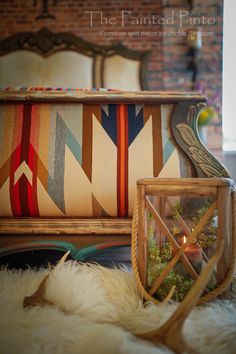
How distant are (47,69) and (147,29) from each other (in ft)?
4.62

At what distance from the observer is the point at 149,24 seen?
3.94 m

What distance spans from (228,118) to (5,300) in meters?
3.38

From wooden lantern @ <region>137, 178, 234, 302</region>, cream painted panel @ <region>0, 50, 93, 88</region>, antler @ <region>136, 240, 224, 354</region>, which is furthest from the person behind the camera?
cream painted panel @ <region>0, 50, 93, 88</region>

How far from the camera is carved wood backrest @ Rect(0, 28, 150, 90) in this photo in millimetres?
3836

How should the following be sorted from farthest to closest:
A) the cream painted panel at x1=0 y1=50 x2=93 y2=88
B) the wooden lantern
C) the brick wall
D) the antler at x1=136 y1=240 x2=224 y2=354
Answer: the cream painted panel at x1=0 y1=50 x2=93 y2=88
the brick wall
the wooden lantern
the antler at x1=136 y1=240 x2=224 y2=354

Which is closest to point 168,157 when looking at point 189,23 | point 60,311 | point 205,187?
point 205,187

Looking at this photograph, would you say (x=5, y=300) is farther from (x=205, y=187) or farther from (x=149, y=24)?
(x=149, y=24)

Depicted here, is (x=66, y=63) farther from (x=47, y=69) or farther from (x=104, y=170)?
(x=104, y=170)

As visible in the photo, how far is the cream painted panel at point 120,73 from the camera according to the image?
12.7 feet

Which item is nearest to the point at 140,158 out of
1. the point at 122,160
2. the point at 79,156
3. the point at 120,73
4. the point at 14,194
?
the point at 122,160

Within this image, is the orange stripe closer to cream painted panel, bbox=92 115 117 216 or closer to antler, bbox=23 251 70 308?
cream painted panel, bbox=92 115 117 216

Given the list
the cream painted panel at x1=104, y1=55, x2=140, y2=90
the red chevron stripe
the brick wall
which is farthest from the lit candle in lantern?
the cream painted panel at x1=104, y1=55, x2=140, y2=90

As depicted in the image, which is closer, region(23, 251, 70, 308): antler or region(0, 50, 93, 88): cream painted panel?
region(23, 251, 70, 308): antler

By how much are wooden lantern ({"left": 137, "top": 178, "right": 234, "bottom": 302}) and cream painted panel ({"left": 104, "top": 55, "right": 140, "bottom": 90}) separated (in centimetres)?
325
